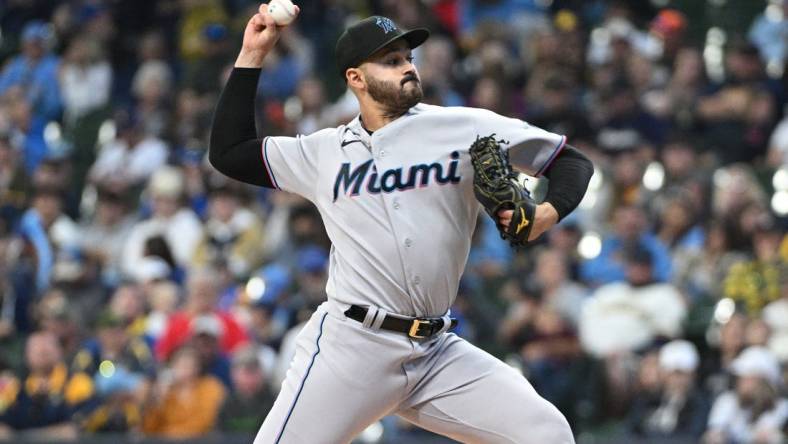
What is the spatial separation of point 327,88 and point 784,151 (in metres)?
4.39

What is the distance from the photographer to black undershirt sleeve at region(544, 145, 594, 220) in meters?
4.55

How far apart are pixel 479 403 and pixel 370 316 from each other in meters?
0.46

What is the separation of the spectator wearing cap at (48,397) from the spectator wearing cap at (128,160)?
2624mm

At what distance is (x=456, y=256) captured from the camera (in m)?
4.81

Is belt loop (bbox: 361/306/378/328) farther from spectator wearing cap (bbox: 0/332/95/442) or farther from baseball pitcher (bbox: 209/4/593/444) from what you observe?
spectator wearing cap (bbox: 0/332/95/442)

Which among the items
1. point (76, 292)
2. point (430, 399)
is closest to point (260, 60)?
point (430, 399)

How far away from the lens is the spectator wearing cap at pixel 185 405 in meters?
9.15

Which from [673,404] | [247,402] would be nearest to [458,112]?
[673,404]

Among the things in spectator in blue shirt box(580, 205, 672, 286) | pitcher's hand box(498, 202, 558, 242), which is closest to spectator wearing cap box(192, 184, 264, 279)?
spectator in blue shirt box(580, 205, 672, 286)

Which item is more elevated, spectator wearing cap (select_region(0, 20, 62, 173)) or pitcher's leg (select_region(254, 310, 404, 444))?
pitcher's leg (select_region(254, 310, 404, 444))

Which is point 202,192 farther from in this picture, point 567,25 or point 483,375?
point 483,375

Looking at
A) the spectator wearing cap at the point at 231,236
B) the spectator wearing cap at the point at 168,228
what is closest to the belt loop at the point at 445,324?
the spectator wearing cap at the point at 231,236

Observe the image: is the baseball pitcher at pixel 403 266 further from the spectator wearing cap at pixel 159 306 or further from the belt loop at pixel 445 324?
the spectator wearing cap at pixel 159 306

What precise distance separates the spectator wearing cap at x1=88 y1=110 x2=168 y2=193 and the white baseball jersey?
7.40 metres
